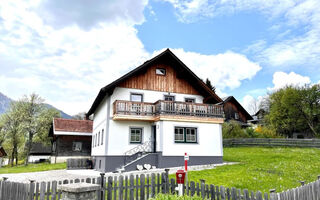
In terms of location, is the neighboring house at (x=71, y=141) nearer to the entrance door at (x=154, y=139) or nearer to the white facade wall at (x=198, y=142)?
the entrance door at (x=154, y=139)

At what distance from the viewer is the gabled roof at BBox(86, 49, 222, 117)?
17.5m

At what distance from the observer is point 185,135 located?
18.0 m

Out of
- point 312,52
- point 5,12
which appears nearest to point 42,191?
point 5,12

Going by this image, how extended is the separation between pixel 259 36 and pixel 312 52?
4.64 meters

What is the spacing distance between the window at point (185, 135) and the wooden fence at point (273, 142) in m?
12.2

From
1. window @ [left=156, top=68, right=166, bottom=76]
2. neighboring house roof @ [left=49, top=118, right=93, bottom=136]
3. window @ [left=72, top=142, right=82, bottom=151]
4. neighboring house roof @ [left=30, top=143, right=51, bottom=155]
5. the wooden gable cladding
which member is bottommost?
neighboring house roof @ [left=30, top=143, right=51, bottom=155]

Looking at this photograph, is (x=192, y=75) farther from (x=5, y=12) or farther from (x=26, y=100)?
(x=26, y=100)

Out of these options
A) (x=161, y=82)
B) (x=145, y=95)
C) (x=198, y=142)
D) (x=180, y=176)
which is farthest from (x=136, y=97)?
(x=180, y=176)

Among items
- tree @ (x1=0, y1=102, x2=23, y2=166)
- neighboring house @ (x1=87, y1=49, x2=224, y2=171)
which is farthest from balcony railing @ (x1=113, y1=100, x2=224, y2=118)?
tree @ (x1=0, y1=102, x2=23, y2=166)

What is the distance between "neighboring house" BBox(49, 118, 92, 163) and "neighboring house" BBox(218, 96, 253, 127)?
21.6m

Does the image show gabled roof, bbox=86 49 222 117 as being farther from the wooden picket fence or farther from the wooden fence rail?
the wooden picket fence

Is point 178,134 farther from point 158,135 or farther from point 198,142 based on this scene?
point 198,142

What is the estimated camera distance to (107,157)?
16656mm

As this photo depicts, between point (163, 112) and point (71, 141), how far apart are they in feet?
57.8
